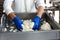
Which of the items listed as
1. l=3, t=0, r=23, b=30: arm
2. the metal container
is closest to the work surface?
the metal container

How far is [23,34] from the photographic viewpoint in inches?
32.0

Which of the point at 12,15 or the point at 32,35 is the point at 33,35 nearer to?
the point at 32,35

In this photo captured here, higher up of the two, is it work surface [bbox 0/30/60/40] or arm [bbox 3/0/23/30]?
arm [bbox 3/0/23/30]

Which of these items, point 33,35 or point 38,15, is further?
point 38,15

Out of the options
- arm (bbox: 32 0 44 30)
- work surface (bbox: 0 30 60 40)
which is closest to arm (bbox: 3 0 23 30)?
arm (bbox: 32 0 44 30)

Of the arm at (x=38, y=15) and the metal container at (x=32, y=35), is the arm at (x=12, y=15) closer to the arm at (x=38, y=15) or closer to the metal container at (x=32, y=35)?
the arm at (x=38, y=15)

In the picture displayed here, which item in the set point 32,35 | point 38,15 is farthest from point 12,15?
point 32,35

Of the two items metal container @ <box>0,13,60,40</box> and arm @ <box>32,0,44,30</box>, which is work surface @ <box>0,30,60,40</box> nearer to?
metal container @ <box>0,13,60,40</box>

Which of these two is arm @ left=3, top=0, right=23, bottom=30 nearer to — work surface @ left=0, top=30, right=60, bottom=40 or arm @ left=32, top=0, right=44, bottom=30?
arm @ left=32, top=0, right=44, bottom=30

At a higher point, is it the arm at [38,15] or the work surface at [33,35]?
the arm at [38,15]

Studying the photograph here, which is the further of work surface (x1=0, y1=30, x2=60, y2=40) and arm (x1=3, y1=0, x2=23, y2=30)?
arm (x1=3, y1=0, x2=23, y2=30)

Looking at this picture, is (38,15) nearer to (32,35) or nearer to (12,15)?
(12,15)

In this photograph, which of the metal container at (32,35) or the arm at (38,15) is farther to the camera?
the arm at (38,15)

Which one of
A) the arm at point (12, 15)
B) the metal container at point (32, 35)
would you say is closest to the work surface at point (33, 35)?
the metal container at point (32, 35)
